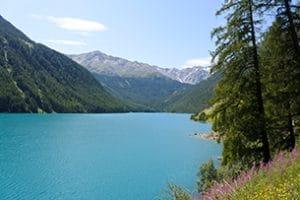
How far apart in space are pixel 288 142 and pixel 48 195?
114 feet

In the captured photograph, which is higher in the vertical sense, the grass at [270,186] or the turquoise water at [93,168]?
the grass at [270,186]

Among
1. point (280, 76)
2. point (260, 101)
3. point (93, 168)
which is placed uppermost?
point (280, 76)

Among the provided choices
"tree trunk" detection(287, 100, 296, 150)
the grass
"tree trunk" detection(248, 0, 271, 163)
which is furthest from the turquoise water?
the grass

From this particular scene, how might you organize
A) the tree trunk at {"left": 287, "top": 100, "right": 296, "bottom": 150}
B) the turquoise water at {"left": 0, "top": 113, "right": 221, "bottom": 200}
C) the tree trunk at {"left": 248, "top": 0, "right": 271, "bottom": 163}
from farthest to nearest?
the turquoise water at {"left": 0, "top": 113, "right": 221, "bottom": 200}, the tree trunk at {"left": 287, "top": 100, "right": 296, "bottom": 150}, the tree trunk at {"left": 248, "top": 0, "right": 271, "bottom": 163}

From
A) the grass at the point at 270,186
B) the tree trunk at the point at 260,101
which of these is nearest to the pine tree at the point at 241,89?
the tree trunk at the point at 260,101

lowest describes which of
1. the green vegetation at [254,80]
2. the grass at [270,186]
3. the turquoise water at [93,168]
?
the turquoise water at [93,168]

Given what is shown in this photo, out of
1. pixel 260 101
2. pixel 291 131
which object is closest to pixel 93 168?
pixel 291 131

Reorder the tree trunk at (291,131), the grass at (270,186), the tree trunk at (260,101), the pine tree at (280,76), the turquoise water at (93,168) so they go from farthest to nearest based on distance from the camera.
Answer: the turquoise water at (93,168) < the tree trunk at (291,131) < the tree trunk at (260,101) < the pine tree at (280,76) < the grass at (270,186)

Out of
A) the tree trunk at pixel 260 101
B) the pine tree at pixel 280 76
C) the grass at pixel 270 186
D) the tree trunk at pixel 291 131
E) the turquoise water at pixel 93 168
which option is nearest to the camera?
the grass at pixel 270 186

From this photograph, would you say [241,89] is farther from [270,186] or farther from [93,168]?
[93,168]

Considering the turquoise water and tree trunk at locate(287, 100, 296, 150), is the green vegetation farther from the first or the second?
the turquoise water

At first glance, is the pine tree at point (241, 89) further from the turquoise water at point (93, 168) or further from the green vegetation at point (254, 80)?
the turquoise water at point (93, 168)

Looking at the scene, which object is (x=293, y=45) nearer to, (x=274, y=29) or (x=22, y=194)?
(x=274, y=29)

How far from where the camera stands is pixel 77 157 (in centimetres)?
8388
